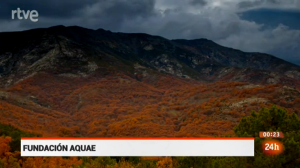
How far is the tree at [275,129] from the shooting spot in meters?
20.3

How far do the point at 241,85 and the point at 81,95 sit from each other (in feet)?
259

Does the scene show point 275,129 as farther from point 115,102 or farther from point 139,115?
point 115,102

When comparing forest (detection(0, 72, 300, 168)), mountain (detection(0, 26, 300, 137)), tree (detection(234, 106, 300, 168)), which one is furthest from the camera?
mountain (detection(0, 26, 300, 137))

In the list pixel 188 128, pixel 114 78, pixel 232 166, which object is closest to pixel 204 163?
pixel 232 166

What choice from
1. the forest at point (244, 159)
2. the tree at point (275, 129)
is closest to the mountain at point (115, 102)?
the tree at point (275, 129)

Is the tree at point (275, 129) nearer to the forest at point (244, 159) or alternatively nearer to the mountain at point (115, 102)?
the forest at point (244, 159)

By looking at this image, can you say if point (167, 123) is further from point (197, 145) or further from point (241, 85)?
point (197, 145)

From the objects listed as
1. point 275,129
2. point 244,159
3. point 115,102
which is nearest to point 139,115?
point 115,102

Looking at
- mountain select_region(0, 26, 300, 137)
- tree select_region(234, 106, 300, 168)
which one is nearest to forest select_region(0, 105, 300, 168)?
tree select_region(234, 106, 300, 168)

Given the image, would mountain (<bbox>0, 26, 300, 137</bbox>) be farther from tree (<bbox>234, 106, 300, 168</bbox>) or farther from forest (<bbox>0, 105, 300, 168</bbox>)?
forest (<bbox>0, 105, 300, 168</bbox>)

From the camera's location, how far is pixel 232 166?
65.2 ft

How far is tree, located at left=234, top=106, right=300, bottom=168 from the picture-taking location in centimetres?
2027

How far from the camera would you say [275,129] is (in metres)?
25.5

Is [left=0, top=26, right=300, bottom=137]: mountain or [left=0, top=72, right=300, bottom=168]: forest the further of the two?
[left=0, top=26, right=300, bottom=137]: mountain
